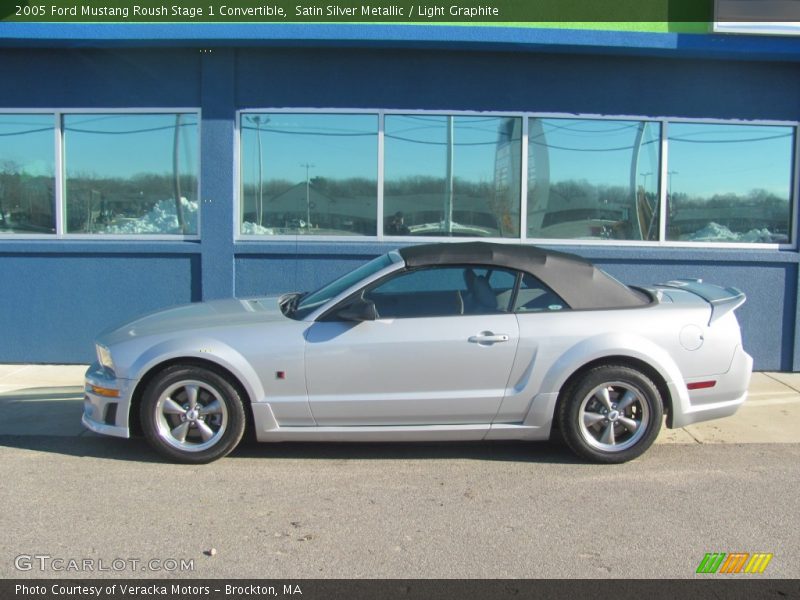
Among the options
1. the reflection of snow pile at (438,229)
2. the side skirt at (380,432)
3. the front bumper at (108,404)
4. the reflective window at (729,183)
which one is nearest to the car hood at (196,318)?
the front bumper at (108,404)

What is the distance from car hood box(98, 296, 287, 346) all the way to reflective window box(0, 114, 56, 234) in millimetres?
3848

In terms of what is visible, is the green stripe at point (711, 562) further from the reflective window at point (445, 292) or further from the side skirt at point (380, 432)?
the reflective window at point (445, 292)

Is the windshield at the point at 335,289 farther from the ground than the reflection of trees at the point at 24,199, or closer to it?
closer to it

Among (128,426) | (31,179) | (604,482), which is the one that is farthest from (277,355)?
(31,179)

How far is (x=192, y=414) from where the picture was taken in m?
5.36

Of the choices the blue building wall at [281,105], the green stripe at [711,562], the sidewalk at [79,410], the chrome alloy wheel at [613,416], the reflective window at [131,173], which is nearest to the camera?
the green stripe at [711,562]

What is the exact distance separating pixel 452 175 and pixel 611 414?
167 inches

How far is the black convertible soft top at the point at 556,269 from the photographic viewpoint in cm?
557

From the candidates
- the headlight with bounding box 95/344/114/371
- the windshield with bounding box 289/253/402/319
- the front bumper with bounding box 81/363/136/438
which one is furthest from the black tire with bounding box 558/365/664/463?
the headlight with bounding box 95/344/114/371

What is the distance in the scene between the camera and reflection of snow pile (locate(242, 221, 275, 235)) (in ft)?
29.4

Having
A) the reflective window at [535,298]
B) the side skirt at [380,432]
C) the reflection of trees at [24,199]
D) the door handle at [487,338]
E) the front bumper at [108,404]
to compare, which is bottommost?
the side skirt at [380,432]

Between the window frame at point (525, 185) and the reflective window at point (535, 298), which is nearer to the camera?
the reflective window at point (535, 298)

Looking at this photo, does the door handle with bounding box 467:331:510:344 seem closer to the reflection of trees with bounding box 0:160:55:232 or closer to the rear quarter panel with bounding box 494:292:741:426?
the rear quarter panel with bounding box 494:292:741:426

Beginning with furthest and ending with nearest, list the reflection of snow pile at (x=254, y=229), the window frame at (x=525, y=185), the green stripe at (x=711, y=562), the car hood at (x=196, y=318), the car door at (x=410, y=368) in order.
Result: the reflection of snow pile at (x=254, y=229)
the window frame at (x=525, y=185)
the car hood at (x=196, y=318)
the car door at (x=410, y=368)
the green stripe at (x=711, y=562)
